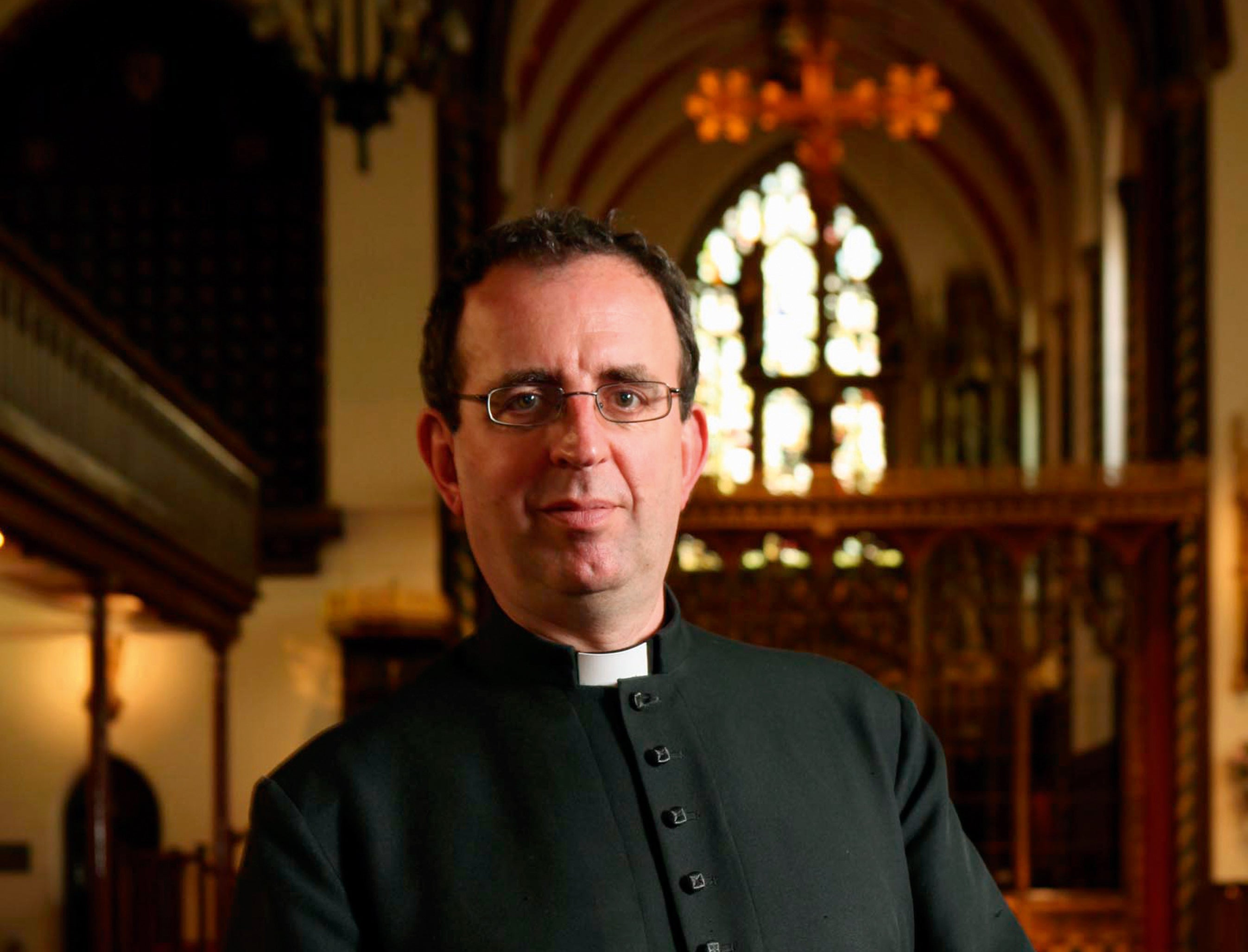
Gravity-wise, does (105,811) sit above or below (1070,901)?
above

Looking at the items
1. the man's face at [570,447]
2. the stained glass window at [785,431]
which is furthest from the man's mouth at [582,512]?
the stained glass window at [785,431]

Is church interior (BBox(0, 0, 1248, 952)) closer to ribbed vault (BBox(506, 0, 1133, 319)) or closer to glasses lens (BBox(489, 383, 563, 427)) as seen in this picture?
ribbed vault (BBox(506, 0, 1133, 319))

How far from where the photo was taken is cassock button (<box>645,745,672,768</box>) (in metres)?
2.37

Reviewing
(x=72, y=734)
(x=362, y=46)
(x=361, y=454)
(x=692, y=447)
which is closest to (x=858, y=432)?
(x=361, y=454)

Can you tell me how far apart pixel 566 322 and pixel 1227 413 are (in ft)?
36.7

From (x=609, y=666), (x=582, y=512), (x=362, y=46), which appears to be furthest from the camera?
(x=362, y=46)

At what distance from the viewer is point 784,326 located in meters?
24.7

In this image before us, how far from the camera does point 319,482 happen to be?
12.8 meters

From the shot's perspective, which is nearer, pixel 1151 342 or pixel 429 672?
pixel 429 672

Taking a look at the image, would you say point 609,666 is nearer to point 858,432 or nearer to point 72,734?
point 72,734

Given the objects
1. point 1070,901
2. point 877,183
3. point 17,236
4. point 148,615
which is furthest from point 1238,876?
point 877,183

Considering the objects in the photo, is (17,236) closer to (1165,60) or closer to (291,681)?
(291,681)

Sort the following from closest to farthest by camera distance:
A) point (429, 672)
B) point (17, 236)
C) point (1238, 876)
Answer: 1. point (429, 672)
2. point (1238, 876)
3. point (17, 236)

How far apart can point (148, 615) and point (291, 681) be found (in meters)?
1.51
